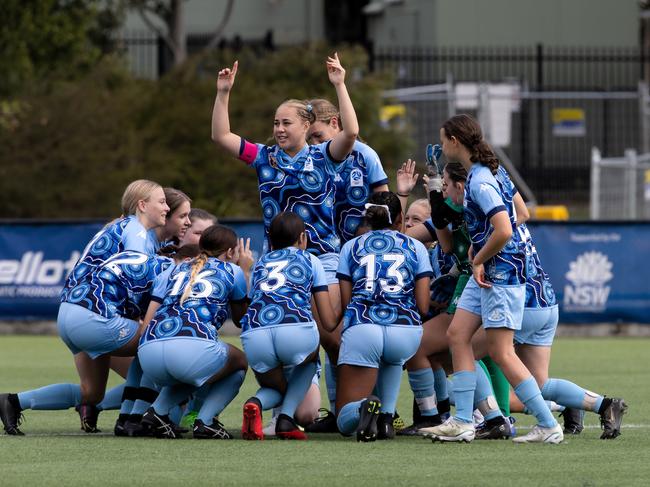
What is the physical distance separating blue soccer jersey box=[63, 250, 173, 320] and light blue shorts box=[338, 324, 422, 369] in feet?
4.20

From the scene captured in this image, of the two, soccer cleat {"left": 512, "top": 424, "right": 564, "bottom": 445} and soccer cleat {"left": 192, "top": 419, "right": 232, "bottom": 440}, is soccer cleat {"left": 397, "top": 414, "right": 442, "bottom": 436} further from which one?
soccer cleat {"left": 192, "top": 419, "right": 232, "bottom": 440}

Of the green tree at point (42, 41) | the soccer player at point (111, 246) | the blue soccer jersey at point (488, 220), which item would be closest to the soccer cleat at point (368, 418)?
the blue soccer jersey at point (488, 220)

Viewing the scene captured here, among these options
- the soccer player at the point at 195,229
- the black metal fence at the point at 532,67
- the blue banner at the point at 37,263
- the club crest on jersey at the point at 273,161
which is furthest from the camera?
the black metal fence at the point at 532,67

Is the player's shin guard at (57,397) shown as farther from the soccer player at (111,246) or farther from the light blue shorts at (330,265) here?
the light blue shorts at (330,265)

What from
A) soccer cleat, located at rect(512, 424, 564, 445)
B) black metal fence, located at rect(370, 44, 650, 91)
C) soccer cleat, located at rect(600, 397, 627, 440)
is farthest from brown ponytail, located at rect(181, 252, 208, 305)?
black metal fence, located at rect(370, 44, 650, 91)

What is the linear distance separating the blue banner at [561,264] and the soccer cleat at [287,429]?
9200 millimetres

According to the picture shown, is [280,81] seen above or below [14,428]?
above

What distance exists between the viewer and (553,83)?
114ft

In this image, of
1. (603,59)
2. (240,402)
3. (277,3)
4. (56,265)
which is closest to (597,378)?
(240,402)

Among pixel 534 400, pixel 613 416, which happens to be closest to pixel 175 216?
pixel 534 400

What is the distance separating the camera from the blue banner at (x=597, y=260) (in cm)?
1792

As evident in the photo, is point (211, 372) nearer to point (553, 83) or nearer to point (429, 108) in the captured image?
point (429, 108)

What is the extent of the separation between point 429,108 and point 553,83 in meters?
8.05

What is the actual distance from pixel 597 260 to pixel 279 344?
10188 millimetres
